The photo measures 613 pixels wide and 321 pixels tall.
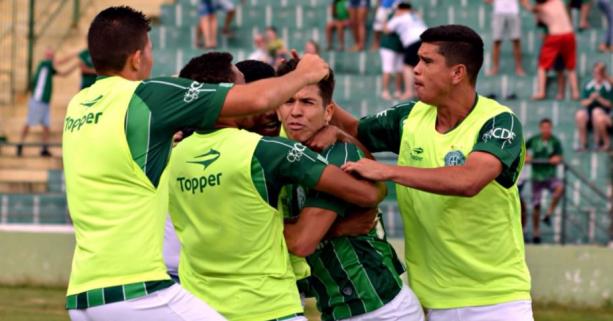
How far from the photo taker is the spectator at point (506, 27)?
19250 mm

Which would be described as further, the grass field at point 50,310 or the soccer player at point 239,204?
the grass field at point 50,310

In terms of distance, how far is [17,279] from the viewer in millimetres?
16297

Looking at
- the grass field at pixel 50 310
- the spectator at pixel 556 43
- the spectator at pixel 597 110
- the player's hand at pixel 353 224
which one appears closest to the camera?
the player's hand at pixel 353 224

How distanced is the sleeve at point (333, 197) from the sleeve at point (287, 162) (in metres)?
0.27

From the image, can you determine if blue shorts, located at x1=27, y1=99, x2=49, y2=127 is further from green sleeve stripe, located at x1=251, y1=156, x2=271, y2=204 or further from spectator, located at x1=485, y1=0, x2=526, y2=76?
green sleeve stripe, located at x1=251, y1=156, x2=271, y2=204

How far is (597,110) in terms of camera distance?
17.7 metres

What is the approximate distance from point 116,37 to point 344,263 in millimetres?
1526

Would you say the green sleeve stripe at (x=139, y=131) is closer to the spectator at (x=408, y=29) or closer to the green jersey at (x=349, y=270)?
the green jersey at (x=349, y=270)

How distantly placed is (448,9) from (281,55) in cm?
283

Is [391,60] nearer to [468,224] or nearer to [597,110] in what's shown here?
[597,110]

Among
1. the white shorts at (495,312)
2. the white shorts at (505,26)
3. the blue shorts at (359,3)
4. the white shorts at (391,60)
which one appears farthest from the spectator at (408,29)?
the white shorts at (495,312)

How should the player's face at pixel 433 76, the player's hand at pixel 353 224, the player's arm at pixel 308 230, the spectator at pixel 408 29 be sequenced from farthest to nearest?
the spectator at pixel 408 29 < the player's face at pixel 433 76 < the player's hand at pixel 353 224 < the player's arm at pixel 308 230

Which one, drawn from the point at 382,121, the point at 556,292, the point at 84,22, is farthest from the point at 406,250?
the point at 84,22

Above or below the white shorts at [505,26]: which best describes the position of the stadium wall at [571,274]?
below
